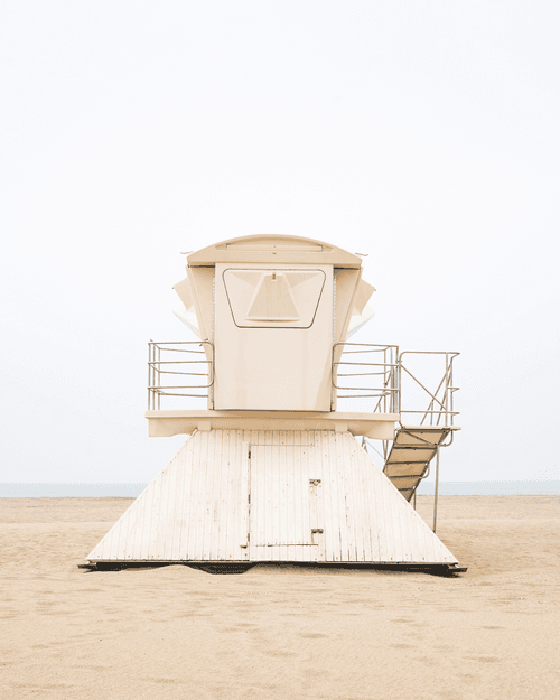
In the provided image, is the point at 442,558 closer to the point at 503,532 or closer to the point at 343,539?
the point at 343,539

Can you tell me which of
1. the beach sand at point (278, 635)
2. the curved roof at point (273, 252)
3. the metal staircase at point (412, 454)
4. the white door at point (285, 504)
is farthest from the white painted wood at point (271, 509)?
the curved roof at point (273, 252)

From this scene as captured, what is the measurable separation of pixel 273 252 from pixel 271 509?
4.04m

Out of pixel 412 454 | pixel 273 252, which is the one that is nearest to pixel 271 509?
pixel 412 454

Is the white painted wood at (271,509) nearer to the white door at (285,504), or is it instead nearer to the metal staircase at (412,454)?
the white door at (285,504)

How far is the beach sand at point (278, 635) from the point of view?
5211 mm

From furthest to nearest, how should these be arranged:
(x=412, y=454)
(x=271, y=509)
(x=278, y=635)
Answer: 1. (x=412, y=454)
2. (x=271, y=509)
3. (x=278, y=635)

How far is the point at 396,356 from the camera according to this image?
12.3 metres

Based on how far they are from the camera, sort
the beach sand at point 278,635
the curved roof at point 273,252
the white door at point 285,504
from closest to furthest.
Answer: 1. the beach sand at point 278,635
2. the white door at point 285,504
3. the curved roof at point 273,252

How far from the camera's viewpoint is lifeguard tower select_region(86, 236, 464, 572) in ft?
36.4

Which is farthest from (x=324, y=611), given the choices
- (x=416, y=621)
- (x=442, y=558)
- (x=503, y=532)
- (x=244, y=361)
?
(x=503, y=532)

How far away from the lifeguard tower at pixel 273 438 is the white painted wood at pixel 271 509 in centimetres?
2

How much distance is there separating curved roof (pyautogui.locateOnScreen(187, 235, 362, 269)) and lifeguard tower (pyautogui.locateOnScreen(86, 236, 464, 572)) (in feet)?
0.05

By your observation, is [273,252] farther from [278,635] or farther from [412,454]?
[278,635]

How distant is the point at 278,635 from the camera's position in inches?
257
